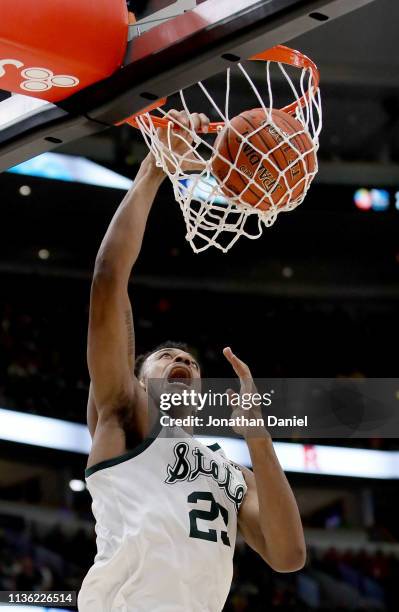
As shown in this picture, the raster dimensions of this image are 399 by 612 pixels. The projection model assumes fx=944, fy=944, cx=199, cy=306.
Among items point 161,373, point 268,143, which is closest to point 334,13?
point 268,143

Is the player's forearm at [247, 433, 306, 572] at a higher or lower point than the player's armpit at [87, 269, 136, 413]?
lower

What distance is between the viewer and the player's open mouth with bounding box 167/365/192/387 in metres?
2.85

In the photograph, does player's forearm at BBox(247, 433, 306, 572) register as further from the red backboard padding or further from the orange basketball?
the red backboard padding

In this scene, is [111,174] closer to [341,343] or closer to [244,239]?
[244,239]

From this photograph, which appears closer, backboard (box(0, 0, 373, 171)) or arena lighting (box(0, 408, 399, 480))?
backboard (box(0, 0, 373, 171))

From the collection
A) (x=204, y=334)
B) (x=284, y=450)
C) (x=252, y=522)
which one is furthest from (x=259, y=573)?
(x=252, y=522)

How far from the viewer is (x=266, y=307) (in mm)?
12148

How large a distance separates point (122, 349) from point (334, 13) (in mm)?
1151

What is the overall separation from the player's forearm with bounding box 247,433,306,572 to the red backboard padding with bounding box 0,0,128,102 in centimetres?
107

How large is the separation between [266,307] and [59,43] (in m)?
10.1

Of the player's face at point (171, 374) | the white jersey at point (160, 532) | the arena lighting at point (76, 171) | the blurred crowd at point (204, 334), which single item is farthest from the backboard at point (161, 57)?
the arena lighting at point (76, 171)

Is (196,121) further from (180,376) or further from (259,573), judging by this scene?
(259,573)

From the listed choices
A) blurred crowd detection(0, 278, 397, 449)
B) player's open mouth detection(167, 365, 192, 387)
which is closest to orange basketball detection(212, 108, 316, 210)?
player's open mouth detection(167, 365, 192, 387)

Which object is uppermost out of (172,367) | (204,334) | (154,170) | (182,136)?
(182,136)
